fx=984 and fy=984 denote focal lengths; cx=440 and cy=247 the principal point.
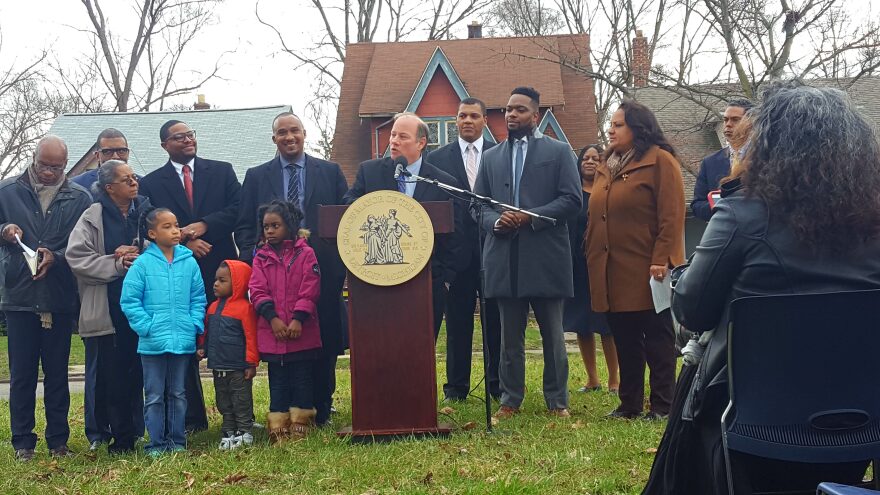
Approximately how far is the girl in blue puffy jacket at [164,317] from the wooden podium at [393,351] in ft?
3.45

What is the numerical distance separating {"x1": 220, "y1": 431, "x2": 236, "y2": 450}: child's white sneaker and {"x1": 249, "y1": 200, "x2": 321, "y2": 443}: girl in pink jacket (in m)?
0.26

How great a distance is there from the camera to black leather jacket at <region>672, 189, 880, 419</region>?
3420mm

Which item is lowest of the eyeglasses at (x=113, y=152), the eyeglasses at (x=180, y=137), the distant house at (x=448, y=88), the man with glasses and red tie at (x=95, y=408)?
the man with glasses and red tie at (x=95, y=408)

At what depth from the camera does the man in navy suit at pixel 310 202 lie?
7254 mm

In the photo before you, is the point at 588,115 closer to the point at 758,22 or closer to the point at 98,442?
the point at 758,22

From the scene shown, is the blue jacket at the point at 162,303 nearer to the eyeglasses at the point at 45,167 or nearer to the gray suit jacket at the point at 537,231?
the eyeglasses at the point at 45,167

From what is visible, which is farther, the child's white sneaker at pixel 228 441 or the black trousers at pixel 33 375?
the black trousers at pixel 33 375

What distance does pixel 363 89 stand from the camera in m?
28.1

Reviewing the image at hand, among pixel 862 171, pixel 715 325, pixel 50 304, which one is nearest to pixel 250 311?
pixel 50 304

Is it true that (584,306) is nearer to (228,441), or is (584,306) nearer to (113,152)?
(228,441)

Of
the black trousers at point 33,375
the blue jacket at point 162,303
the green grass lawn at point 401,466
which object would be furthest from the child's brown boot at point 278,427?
the black trousers at point 33,375

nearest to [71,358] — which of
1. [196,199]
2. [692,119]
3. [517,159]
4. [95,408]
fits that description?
[95,408]

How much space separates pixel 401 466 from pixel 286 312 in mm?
1685

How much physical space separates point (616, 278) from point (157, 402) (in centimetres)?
316
